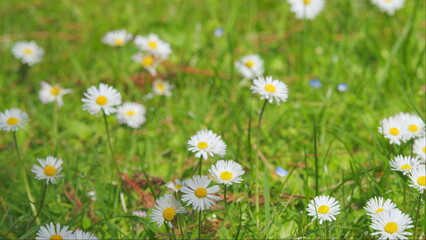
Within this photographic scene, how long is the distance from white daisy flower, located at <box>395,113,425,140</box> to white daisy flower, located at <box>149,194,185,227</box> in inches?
39.1

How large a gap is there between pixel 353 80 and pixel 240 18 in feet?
3.44

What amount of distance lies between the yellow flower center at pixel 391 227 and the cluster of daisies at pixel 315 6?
75.2 inches

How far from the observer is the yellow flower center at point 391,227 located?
150cm

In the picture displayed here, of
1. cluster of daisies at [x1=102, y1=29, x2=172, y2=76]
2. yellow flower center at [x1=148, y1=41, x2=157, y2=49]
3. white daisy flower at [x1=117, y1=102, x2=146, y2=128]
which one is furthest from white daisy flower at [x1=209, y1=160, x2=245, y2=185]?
yellow flower center at [x1=148, y1=41, x2=157, y2=49]

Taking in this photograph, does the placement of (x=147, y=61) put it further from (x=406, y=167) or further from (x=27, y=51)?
(x=406, y=167)

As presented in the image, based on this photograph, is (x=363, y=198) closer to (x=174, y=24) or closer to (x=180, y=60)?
(x=180, y=60)

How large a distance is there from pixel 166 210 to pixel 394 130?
1010 mm

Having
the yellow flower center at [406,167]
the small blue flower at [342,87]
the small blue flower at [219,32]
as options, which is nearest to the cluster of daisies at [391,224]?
the yellow flower center at [406,167]

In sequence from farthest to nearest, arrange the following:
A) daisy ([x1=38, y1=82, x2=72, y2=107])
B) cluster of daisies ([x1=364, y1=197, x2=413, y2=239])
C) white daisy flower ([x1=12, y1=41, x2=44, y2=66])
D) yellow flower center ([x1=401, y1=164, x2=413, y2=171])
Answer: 1. white daisy flower ([x1=12, y1=41, x2=44, y2=66])
2. daisy ([x1=38, y1=82, x2=72, y2=107])
3. yellow flower center ([x1=401, y1=164, x2=413, y2=171])
4. cluster of daisies ([x1=364, y1=197, x2=413, y2=239])

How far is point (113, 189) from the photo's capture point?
2.16 meters

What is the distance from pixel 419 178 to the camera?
1.66 metres

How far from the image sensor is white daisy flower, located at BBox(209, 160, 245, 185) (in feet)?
5.47

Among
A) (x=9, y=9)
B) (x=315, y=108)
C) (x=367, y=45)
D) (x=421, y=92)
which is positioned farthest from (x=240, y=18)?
(x=9, y=9)

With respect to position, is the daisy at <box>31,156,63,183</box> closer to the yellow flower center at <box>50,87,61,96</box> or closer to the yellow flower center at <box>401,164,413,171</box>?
the yellow flower center at <box>50,87,61,96</box>
